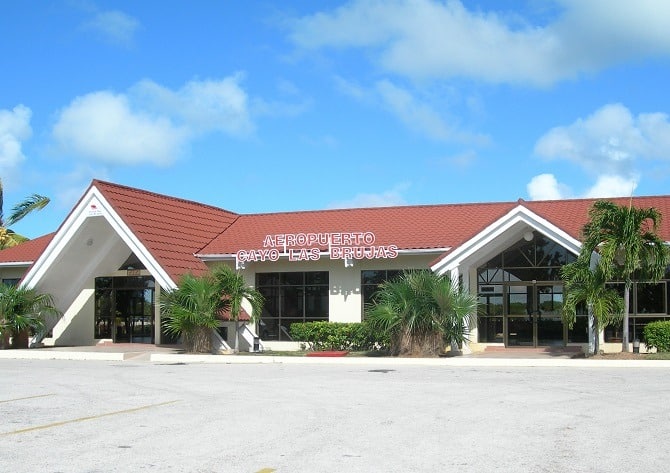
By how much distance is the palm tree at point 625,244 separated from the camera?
21062 mm

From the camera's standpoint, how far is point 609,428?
1066 cm

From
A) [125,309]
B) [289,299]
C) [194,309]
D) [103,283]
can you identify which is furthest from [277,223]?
[194,309]

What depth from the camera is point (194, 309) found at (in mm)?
25344

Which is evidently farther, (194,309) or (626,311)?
(194,309)

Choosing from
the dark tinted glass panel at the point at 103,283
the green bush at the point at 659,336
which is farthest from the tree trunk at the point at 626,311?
the dark tinted glass panel at the point at 103,283

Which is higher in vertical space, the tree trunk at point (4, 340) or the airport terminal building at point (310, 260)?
the airport terminal building at point (310, 260)

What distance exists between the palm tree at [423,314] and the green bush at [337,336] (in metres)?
2.09

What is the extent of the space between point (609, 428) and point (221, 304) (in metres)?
16.9

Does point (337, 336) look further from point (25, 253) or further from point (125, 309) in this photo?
point (25, 253)

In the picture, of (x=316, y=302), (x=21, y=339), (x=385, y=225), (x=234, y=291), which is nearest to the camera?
(x=234, y=291)

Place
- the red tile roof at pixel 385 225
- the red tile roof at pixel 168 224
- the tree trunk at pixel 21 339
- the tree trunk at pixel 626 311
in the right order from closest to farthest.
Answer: the tree trunk at pixel 626 311 < the red tile roof at pixel 168 224 < the red tile roof at pixel 385 225 < the tree trunk at pixel 21 339

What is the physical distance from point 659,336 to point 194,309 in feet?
44.2

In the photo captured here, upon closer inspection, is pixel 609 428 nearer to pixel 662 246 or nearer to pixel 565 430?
pixel 565 430

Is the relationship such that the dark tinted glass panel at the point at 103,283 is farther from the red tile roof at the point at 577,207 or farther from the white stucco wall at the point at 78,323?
the red tile roof at the point at 577,207
